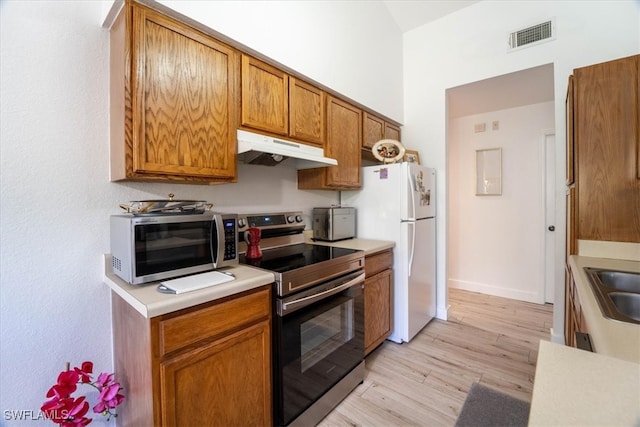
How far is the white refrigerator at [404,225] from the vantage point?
247cm

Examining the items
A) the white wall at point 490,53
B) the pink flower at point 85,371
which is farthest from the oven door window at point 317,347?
the white wall at point 490,53

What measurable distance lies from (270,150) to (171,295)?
930 millimetres

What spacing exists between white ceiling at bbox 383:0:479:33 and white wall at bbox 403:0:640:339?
2.8 inches

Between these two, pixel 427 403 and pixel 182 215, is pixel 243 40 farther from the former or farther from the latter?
pixel 427 403

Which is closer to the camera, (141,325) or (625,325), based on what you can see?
(625,325)

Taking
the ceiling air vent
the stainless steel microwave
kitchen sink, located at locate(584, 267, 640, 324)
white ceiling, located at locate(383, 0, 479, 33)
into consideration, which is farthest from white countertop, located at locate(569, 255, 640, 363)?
white ceiling, located at locate(383, 0, 479, 33)

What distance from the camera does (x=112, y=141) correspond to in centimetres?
145

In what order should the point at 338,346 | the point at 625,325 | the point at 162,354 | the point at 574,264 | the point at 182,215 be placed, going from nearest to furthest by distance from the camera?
the point at 625,325
the point at 162,354
the point at 182,215
the point at 574,264
the point at 338,346

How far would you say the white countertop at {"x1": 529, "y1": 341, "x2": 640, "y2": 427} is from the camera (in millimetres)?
458

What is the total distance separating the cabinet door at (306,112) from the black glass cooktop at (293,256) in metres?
0.83

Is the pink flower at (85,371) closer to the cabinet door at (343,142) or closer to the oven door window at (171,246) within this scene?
the oven door window at (171,246)

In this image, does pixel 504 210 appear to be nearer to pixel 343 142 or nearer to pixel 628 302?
pixel 343 142

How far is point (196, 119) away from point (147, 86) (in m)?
0.25

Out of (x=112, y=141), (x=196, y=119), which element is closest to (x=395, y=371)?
(x=196, y=119)
